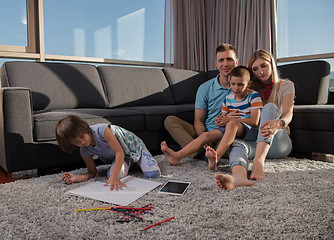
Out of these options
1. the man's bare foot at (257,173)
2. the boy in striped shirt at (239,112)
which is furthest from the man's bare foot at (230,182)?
the boy in striped shirt at (239,112)

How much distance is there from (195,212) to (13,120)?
3.76 feet

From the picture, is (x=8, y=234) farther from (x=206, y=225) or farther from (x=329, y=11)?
(x=329, y=11)

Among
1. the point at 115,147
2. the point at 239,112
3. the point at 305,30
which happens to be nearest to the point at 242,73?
the point at 239,112

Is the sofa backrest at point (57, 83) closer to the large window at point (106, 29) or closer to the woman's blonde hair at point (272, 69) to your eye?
the large window at point (106, 29)

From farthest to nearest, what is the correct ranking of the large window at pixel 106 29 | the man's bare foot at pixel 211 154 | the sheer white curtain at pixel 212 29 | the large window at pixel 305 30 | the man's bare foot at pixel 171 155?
the sheer white curtain at pixel 212 29 → the large window at pixel 305 30 → the large window at pixel 106 29 → the man's bare foot at pixel 171 155 → the man's bare foot at pixel 211 154

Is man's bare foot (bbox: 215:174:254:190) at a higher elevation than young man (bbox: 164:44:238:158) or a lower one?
lower

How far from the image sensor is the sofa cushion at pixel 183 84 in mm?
2977

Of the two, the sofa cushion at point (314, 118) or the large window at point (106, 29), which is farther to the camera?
the large window at point (106, 29)

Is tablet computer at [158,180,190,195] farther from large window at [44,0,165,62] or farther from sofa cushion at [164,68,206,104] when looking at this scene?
large window at [44,0,165,62]

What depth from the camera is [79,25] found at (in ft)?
10.7

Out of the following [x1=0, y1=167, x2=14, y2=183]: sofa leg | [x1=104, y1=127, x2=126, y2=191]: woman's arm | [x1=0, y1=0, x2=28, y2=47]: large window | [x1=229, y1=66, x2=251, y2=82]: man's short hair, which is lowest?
[x1=0, y1=167, x2=14, y2=183]: sofa leg

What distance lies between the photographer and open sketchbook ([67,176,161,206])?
1.20 metres

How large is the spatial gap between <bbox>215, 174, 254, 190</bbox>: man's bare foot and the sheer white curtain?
8.58 feet

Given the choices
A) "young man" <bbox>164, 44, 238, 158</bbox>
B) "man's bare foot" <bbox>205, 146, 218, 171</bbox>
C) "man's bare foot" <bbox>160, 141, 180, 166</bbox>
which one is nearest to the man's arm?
"young man" <bbox>164, 44, 238, 158</bbox>
